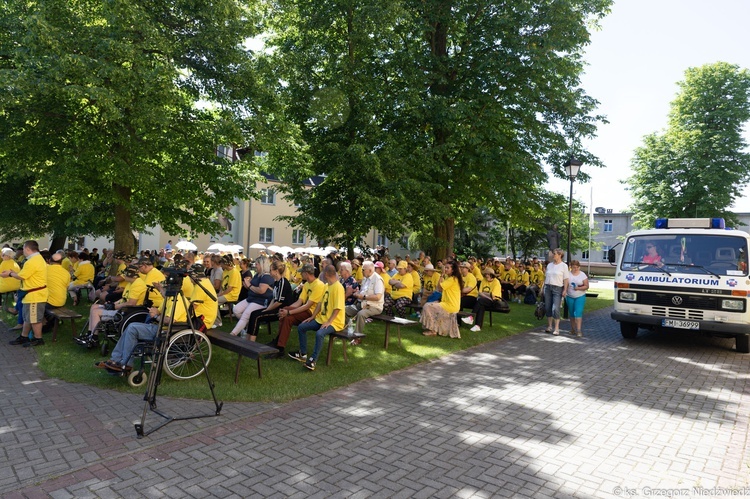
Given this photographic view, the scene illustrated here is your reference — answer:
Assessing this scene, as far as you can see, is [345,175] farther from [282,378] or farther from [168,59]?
[282,378]

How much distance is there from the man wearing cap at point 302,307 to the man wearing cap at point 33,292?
437 cm

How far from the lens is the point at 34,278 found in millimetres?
8930

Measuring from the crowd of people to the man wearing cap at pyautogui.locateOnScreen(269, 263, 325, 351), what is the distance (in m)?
0.02

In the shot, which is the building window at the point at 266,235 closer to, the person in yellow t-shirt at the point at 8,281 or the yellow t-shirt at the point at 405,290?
the person in yellow t-shirt at the point at 8,281

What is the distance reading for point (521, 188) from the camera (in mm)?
18125

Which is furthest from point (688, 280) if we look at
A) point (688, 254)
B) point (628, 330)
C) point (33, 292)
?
point (33, 292)

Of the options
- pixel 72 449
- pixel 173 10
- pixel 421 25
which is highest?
pixel 421 25

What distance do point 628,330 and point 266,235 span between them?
36832 millimetres

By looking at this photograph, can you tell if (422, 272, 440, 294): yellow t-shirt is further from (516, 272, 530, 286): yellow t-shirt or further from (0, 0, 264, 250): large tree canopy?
(516, 272, 530, 286): yellow t-shirt

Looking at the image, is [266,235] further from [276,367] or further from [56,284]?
[276,367]

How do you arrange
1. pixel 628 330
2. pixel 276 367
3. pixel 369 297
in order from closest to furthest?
pixel 276 367 → pixel 369 297 → pixel 628 330

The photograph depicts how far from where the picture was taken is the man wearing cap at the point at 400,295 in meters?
12.0

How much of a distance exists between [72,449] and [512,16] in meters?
17.4

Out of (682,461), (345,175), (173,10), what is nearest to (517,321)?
(345,175)
